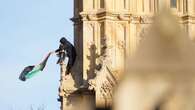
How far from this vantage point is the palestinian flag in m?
39.7

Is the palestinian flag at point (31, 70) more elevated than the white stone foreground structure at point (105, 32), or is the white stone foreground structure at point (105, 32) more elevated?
the white stone foreground structure at point (105, 32)

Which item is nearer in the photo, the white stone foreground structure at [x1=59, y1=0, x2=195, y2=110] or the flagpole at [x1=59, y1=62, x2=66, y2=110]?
the white stone foreground structure at [x1=59, y1=0, x2=195, y2=110]

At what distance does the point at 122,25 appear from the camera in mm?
37406

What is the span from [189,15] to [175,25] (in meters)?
34.8

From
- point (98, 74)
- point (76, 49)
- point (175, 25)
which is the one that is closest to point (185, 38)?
point (175, 25)

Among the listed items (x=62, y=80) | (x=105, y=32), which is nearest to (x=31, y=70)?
(x=62, y=80)

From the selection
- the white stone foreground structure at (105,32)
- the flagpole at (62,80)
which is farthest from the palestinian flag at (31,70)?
the white stone foreground structure at (105,32)

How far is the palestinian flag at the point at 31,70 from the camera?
3972cm

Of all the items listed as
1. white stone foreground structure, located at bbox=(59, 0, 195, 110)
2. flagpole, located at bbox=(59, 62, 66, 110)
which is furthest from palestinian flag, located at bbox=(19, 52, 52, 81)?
white stone foreground structure, located at bbox=(59, 0, 195, 110)

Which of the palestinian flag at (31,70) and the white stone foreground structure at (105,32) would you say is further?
the palestinian flag at (31,70)

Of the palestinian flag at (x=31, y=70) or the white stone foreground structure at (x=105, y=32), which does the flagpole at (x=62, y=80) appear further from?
the palestinian flag at (x=31, y=70)

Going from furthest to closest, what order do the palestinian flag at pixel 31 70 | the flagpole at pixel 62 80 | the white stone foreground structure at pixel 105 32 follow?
the palestinian flag at pixel 31 70, the flagpole at pixel 62 80, the white stone foreground structure at pixel 105 32

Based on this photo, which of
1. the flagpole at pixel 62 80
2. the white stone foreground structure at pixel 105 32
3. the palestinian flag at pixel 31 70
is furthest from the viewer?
the palestinian flag at pixel 31 70

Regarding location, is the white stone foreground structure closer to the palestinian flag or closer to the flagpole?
the flagpole
